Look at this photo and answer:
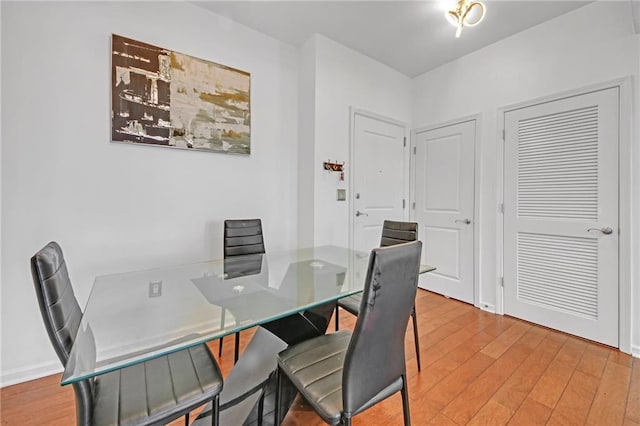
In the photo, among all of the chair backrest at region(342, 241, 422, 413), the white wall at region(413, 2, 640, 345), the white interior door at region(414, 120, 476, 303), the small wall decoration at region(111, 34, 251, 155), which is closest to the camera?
the chair backrest at region(342, 241, 422, 413)

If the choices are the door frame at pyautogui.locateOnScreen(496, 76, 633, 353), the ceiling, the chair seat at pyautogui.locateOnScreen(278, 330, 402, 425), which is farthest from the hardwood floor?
the ceiling

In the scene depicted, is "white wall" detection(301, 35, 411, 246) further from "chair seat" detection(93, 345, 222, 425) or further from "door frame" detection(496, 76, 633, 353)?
"door frame" detection(496, 76, 633, 353)

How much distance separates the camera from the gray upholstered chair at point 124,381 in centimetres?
85

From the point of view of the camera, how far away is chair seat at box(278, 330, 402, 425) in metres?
1.00

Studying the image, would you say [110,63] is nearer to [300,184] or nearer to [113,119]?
[113,119]

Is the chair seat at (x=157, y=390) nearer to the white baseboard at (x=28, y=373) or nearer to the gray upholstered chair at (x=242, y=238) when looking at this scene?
the gray upholstered chair at (x=242, y=238)

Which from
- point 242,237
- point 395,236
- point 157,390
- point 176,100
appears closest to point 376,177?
point 395,236

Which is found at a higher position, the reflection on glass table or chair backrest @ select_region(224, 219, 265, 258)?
chair backrest @ select_region(224, 219, 265, 258)

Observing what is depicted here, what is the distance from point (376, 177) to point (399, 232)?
123 centimetres

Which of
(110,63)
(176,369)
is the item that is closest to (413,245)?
(176,369)

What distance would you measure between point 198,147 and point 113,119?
61 centimetres

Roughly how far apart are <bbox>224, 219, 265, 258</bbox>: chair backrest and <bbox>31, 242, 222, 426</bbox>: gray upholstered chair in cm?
108

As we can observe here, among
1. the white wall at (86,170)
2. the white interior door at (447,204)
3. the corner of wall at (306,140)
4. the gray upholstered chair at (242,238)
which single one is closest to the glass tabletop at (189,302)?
the gray upholstered chair at (242,238)

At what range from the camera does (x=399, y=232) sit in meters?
2.32
